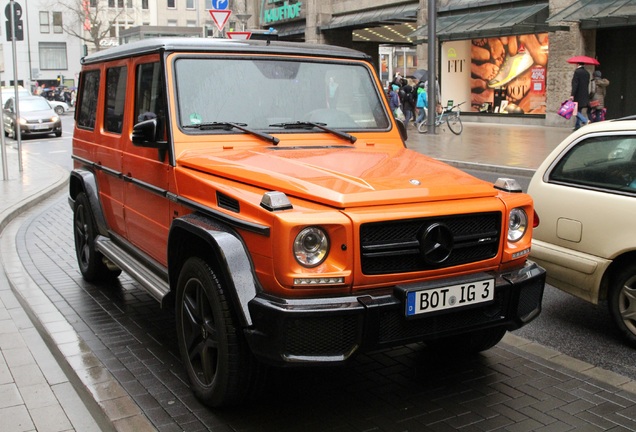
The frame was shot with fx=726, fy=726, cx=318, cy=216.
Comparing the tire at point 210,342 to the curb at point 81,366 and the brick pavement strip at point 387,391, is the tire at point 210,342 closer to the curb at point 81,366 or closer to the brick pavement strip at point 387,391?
the brick pavement strip at point 387,391

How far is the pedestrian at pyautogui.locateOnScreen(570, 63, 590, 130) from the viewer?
760 inches

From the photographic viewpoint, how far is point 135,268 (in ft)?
17.0

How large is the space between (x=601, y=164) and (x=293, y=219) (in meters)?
3.11

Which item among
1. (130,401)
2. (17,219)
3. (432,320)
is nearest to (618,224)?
(432,320)

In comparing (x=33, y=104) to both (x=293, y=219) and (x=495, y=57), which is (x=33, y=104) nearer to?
(x=495, y=57)

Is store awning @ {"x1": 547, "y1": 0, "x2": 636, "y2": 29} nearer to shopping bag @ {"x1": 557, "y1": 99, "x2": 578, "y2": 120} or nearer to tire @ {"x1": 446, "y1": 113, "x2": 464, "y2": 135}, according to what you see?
shopping bag @ {"x1": 557, "y1": 99, "x2": 578, "y2": 120}

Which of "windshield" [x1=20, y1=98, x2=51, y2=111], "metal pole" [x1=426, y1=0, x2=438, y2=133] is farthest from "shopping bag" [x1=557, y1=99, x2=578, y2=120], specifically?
"windshield" [x1=20, y1=98, x2=51, y2=111]

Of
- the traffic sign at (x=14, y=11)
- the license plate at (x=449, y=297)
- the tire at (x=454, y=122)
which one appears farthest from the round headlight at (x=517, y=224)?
the tire at (x=454, y=122)

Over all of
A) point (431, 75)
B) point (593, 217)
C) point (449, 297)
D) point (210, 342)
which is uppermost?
point (431, 75)

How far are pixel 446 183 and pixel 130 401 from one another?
2.12m

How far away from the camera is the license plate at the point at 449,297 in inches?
139

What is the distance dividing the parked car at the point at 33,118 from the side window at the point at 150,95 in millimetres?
24544

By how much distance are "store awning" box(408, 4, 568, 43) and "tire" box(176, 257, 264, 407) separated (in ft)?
74.0

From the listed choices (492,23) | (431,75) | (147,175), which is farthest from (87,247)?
(492,23)
